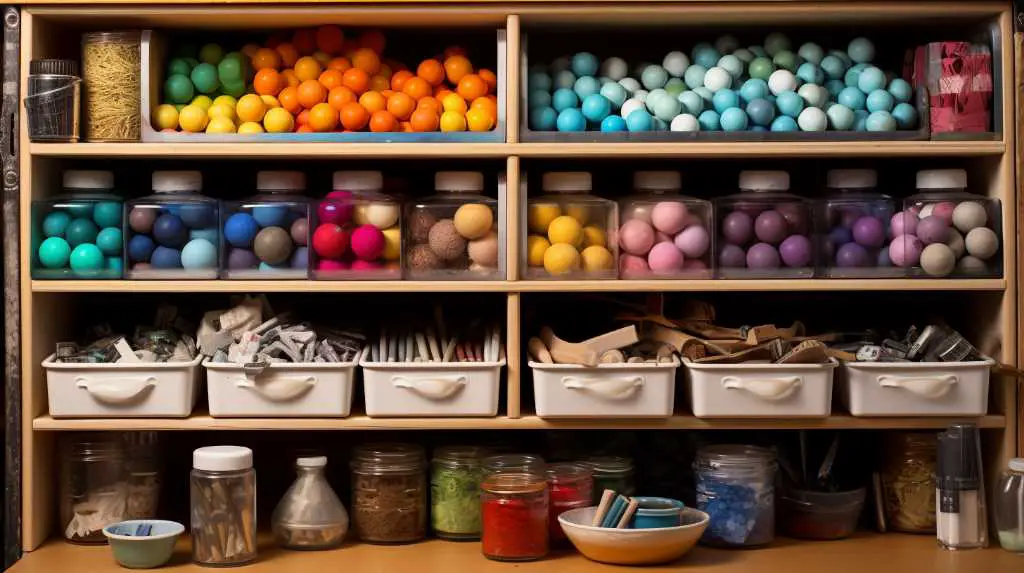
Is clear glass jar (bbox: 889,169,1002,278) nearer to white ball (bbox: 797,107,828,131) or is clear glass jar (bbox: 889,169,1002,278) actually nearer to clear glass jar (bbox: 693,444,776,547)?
white ball (bbox: 797,107,828,131)

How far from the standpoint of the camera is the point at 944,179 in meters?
2.32

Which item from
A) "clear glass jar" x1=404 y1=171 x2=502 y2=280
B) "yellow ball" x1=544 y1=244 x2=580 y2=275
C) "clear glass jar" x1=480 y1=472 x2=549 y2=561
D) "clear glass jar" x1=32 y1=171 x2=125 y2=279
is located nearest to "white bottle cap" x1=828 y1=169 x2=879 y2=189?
"yellow ball" x1=544 y1=244 x2=580 y2=275

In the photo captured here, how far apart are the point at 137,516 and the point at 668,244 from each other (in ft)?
3.81

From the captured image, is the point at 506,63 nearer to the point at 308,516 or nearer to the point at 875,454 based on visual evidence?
the point at 308,516

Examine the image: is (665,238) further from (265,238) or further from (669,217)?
(265,238)

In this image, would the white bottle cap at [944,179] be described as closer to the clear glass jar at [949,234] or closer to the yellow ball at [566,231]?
the clear glass jar at [949,234]

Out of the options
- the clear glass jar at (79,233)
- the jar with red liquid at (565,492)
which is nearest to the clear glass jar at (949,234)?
the jar with red liquid at (565,492)

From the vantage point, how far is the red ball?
2285mm

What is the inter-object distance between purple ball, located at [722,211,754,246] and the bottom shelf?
0.59 m

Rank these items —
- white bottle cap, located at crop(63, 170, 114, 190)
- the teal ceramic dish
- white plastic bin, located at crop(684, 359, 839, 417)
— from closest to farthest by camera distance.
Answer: the teal ceramic dish → white plastic bin, located at crop(684, 359, 839, 417) → white bottle cap, located at crop(63, 170, 114, 190)

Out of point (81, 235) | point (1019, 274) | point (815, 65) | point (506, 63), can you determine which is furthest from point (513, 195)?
point (1019, 274)

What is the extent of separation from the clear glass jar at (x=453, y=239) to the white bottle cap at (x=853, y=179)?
2.22 ft

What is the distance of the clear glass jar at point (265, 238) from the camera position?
229 cm

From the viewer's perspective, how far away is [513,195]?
2270 mm
